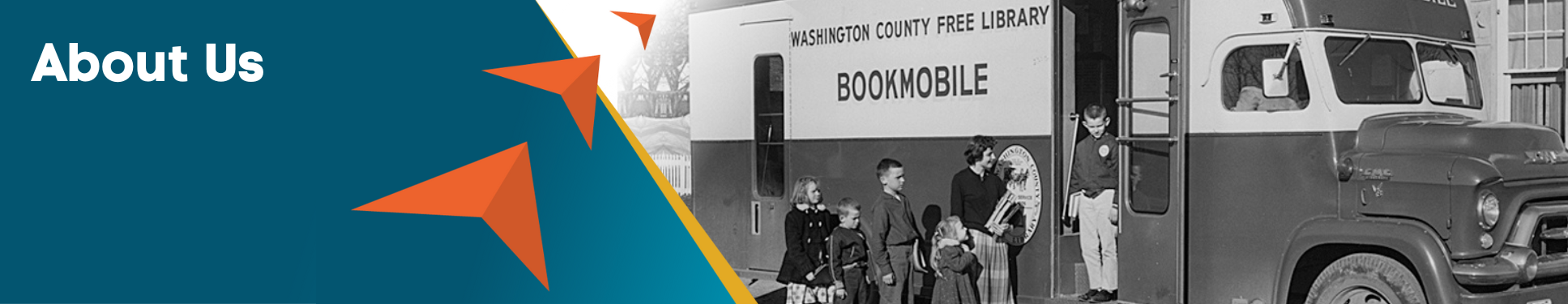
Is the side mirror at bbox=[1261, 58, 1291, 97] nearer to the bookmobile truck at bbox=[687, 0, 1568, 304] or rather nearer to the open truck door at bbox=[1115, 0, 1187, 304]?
the bookmobile truck at bbox=[687, 0, 1568, 304]

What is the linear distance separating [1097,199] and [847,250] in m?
1.52

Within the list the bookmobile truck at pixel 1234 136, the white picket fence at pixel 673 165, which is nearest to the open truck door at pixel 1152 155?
the bookmobile truck at pixel 1234 136

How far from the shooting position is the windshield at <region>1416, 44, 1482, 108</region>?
24.8ft

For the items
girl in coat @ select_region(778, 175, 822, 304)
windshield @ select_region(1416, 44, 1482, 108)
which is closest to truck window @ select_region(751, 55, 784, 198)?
girl in coat @ select_region(778, 175, 822, 304)

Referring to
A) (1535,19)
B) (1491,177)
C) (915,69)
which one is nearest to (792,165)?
(915,69)


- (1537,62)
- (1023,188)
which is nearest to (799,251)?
(1023,188)

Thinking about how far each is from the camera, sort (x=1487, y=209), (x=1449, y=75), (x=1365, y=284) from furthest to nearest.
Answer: (x=1449, y=75) < (x=1365, y=284) < (x=1487, y=209)

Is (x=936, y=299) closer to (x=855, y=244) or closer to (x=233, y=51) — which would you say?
(x=855, y=244)

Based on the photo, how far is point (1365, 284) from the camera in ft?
22.7

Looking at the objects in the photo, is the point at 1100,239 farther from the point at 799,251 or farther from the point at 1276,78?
the point at 799,251

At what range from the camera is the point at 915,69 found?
912 centimetres

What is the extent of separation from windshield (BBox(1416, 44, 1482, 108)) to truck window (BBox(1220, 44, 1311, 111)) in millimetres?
817

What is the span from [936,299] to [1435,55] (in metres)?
3.08

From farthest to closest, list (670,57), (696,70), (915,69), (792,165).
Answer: (670,57), (696,70), (792,165), (915,69)
